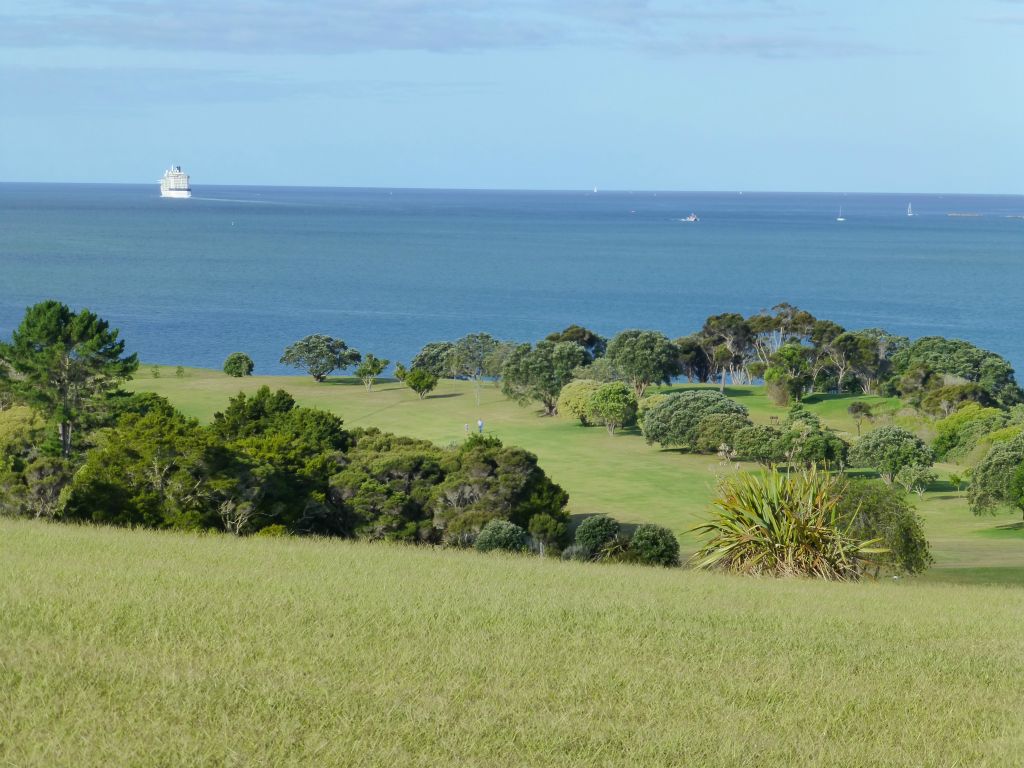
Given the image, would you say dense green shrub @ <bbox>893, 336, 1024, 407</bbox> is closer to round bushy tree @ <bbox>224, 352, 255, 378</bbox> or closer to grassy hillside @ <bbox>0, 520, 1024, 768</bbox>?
round bushy tree @ <bbox>224, 352, 255, 378</bbox>

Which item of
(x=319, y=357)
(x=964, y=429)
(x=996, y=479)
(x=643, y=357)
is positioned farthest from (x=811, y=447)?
(x=319, y=357)

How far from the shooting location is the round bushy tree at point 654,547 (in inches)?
1137

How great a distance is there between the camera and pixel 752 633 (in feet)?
45.7

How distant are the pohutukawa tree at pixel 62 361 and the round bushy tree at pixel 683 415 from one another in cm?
2763

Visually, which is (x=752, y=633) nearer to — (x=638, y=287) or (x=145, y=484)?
(x=145, y=484)

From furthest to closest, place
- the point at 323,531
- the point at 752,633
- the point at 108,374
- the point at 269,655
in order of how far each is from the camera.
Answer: the point at 108,374, the point at 323,531, the point at 752,633, the point at 269,655

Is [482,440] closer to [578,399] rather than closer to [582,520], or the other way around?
[582,520]

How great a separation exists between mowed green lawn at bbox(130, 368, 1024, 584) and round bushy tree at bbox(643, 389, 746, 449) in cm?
90

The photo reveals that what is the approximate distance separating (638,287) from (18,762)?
181 meters

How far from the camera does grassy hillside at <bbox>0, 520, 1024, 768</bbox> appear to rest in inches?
347

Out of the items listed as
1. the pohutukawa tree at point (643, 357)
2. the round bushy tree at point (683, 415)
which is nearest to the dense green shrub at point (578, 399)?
the round bushy tree at point (683, 415)

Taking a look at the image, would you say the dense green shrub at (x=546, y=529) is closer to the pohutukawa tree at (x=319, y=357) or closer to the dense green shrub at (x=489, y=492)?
the dense green shrub at (x=489, y=492)

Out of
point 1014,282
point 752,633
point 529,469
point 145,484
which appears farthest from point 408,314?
point 752,633

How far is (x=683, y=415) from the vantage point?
6444cm
